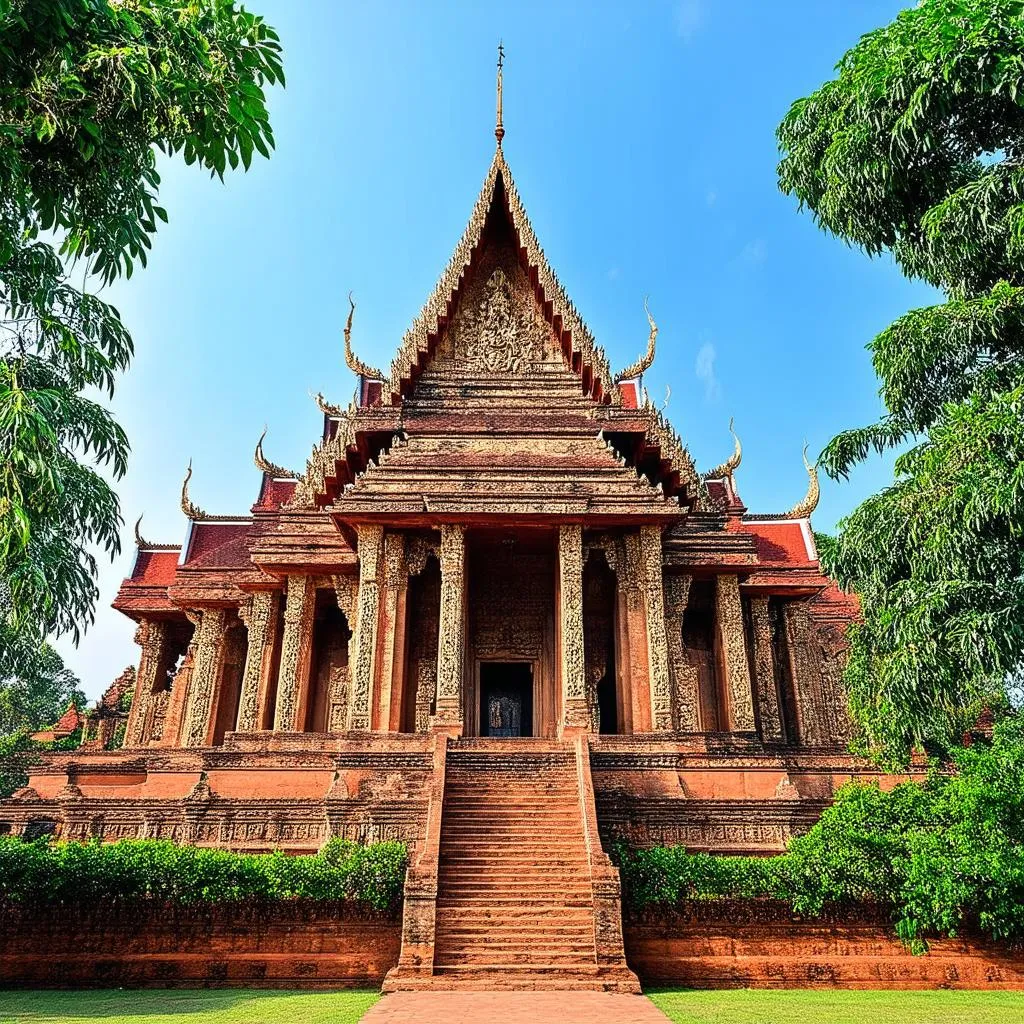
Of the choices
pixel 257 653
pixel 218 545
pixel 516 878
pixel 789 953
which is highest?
Answer: pixel 218 545

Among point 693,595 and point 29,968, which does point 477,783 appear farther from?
point 693,595

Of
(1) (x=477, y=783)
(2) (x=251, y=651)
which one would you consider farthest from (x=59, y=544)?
(2) (x=251, y=651)

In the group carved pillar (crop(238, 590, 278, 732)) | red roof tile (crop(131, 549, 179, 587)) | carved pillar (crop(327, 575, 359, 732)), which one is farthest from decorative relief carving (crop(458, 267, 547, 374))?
red roof tile (crop(131, 549, 179, 587))

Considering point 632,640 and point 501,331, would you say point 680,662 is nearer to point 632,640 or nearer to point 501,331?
point 632,640

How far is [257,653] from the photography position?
15.9m

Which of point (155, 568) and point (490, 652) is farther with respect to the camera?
point (155, 568)

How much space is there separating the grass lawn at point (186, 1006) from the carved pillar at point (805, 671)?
11.7 m

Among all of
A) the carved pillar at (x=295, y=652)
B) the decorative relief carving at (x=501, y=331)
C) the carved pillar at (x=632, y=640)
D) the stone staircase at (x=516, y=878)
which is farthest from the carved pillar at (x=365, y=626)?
the decorative relief carving at (x=501, y=331)

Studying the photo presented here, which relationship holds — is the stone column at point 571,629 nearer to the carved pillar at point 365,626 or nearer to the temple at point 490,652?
the temple at point 490,652

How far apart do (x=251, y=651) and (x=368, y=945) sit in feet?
29.6

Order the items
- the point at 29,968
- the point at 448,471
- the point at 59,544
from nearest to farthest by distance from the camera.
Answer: the point at 59,544
the point at 29,968
the point at 448,471

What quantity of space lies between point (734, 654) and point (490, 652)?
4439 millimetres

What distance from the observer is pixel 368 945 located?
309 inches

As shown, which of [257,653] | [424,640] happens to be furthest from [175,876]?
[257,653]
